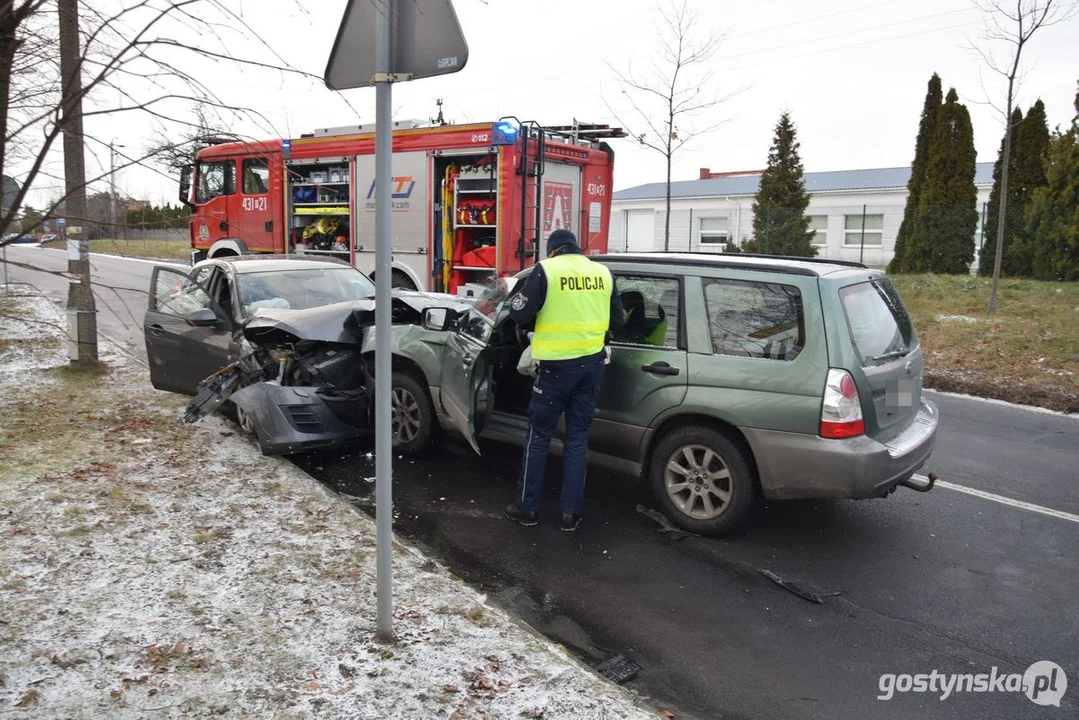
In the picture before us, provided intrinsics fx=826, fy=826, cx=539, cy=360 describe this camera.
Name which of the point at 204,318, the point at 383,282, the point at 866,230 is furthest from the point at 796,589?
the point at 866,230

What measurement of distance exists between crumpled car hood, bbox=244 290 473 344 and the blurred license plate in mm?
3077

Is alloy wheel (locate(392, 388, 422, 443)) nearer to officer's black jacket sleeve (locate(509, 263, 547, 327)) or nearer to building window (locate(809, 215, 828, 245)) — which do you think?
officer's black jacket sleeve (locate(509, 263, 547, 327))

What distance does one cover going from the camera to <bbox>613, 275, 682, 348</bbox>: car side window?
517 centimetres

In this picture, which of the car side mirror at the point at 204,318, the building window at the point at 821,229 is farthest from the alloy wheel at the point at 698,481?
the building window at the point at 821,229

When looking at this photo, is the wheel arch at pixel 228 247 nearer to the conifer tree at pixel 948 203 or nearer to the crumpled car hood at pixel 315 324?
the crumpled car hood at pixel 315 324

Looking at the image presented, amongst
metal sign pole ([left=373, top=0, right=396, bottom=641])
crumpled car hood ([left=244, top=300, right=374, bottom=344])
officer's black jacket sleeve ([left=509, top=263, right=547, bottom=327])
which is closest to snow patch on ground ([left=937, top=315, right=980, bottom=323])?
crumpled car hood ([left=244, top=300, right=374, bottom=344])

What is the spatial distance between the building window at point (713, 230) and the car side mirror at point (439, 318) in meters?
31.1

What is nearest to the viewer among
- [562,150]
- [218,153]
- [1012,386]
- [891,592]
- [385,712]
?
[385,712]

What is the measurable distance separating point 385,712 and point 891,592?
274cm

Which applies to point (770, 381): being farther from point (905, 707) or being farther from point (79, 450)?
point (79, 450)

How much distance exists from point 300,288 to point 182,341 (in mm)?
1138

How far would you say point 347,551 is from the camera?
440 centimetres

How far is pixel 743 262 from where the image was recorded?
5.06 meters

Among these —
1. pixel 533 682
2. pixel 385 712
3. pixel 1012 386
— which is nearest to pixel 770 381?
pixel 533 682
